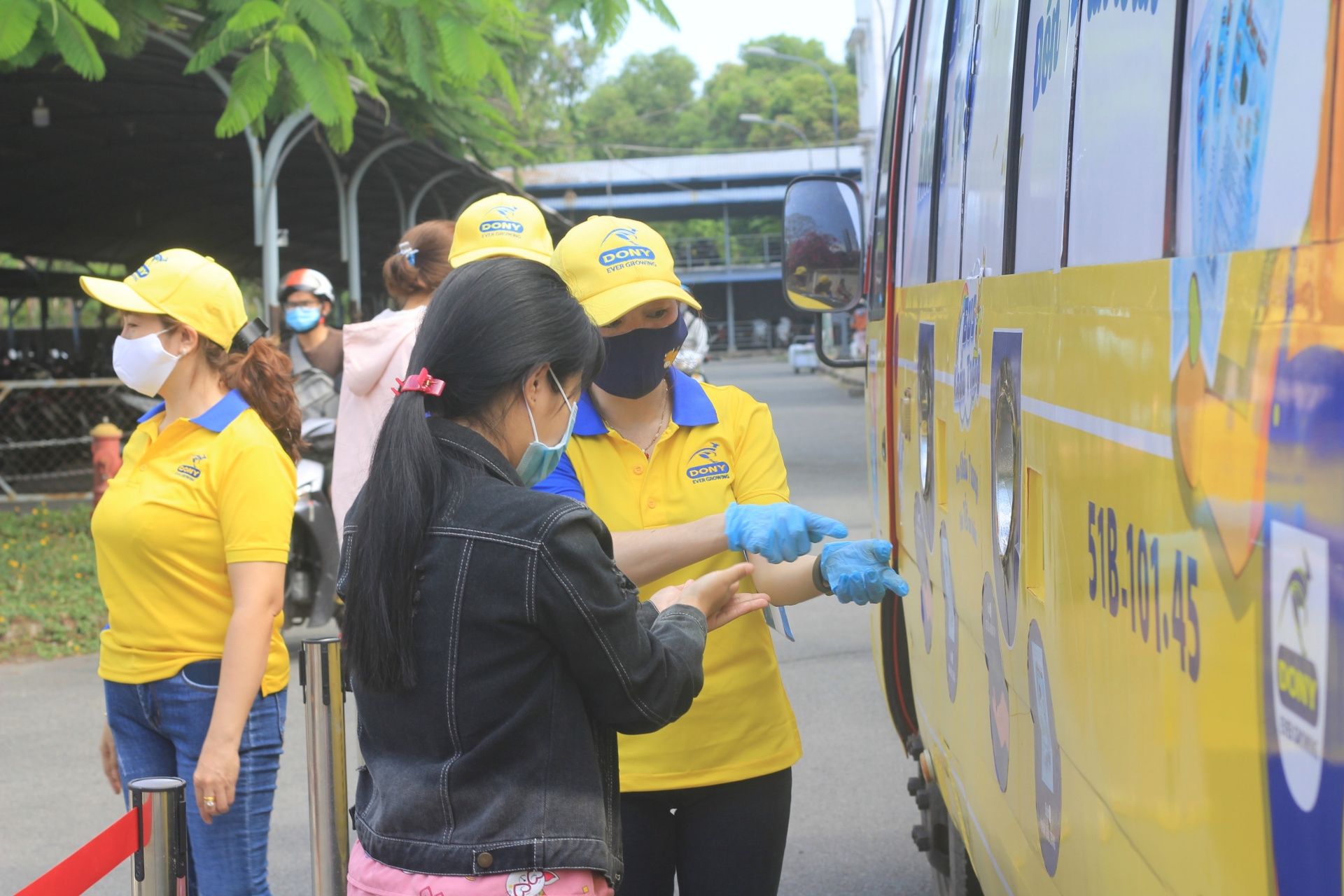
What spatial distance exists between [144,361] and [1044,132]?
6.55 feet

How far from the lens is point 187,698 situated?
2.86 m

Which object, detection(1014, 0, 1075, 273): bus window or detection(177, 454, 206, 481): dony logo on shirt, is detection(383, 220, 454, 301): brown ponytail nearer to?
detection(177, 454, 206, 481): dony logo on shirt

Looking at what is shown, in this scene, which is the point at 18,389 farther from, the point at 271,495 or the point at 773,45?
the point at 773,45

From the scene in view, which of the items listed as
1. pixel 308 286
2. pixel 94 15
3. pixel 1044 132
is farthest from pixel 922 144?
pixel 94 15

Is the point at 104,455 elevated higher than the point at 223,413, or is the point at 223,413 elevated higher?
the point at 223,413

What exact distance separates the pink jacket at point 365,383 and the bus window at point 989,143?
7.27 feet

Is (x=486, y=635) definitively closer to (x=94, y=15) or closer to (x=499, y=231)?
(x=499, y=231)

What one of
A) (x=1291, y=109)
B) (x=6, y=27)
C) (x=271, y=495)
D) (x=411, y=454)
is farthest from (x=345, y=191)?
(x=1291, y=109)

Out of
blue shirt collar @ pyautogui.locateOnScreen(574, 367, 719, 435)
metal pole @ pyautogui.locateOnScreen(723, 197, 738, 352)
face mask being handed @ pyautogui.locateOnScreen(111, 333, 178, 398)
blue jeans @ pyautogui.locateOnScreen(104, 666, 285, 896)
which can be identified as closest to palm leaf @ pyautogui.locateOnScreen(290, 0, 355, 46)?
face mask being handed @ pyautogui.locateOnScreen(111, 333, 178, 398)

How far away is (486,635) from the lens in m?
1.70

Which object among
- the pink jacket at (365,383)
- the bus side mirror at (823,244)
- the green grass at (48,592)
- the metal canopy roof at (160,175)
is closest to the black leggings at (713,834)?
the pink jacket at (365,383)

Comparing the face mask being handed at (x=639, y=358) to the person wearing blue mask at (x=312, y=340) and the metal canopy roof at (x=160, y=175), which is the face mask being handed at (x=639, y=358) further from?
the metal canopy roof at (x=160, y=175)

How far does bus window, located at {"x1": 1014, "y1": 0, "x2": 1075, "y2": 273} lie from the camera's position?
161 centimetres

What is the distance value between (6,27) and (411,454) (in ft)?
21.5
